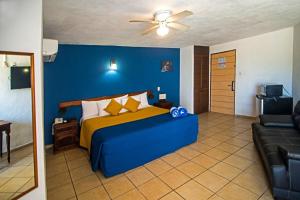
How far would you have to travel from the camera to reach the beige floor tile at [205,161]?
2832 mm

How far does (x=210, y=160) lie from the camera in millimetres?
2957

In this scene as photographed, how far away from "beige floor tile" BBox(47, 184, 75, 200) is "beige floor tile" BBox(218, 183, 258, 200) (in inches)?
74.3

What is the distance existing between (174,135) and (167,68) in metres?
2.92

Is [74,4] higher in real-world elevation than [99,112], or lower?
higher

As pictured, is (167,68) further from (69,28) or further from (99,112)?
(69,28)

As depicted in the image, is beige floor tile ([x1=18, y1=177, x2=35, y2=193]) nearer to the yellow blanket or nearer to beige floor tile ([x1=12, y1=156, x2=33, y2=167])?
beige floor tile ([x1=12, y1=156, x2=33, y2=167])

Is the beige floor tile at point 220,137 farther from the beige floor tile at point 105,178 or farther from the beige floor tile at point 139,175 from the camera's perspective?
the beige floor tile at point 105,178

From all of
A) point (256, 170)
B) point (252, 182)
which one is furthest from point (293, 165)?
point (256, 170)

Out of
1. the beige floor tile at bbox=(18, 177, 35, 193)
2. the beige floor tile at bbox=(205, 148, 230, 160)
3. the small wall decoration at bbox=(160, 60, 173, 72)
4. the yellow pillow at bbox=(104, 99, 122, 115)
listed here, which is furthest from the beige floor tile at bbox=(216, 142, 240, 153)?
the beige floor tile at bbox=(18, 177, 35, 193)

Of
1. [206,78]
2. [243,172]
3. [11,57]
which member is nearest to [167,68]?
[206,78]

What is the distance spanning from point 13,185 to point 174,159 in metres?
2.28

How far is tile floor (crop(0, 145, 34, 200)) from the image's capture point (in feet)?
4.38

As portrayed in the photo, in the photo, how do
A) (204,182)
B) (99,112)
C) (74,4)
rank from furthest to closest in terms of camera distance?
(99,112)
(204,182)
(74,4)

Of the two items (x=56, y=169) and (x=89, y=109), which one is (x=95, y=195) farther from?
(x=89, y=109)
